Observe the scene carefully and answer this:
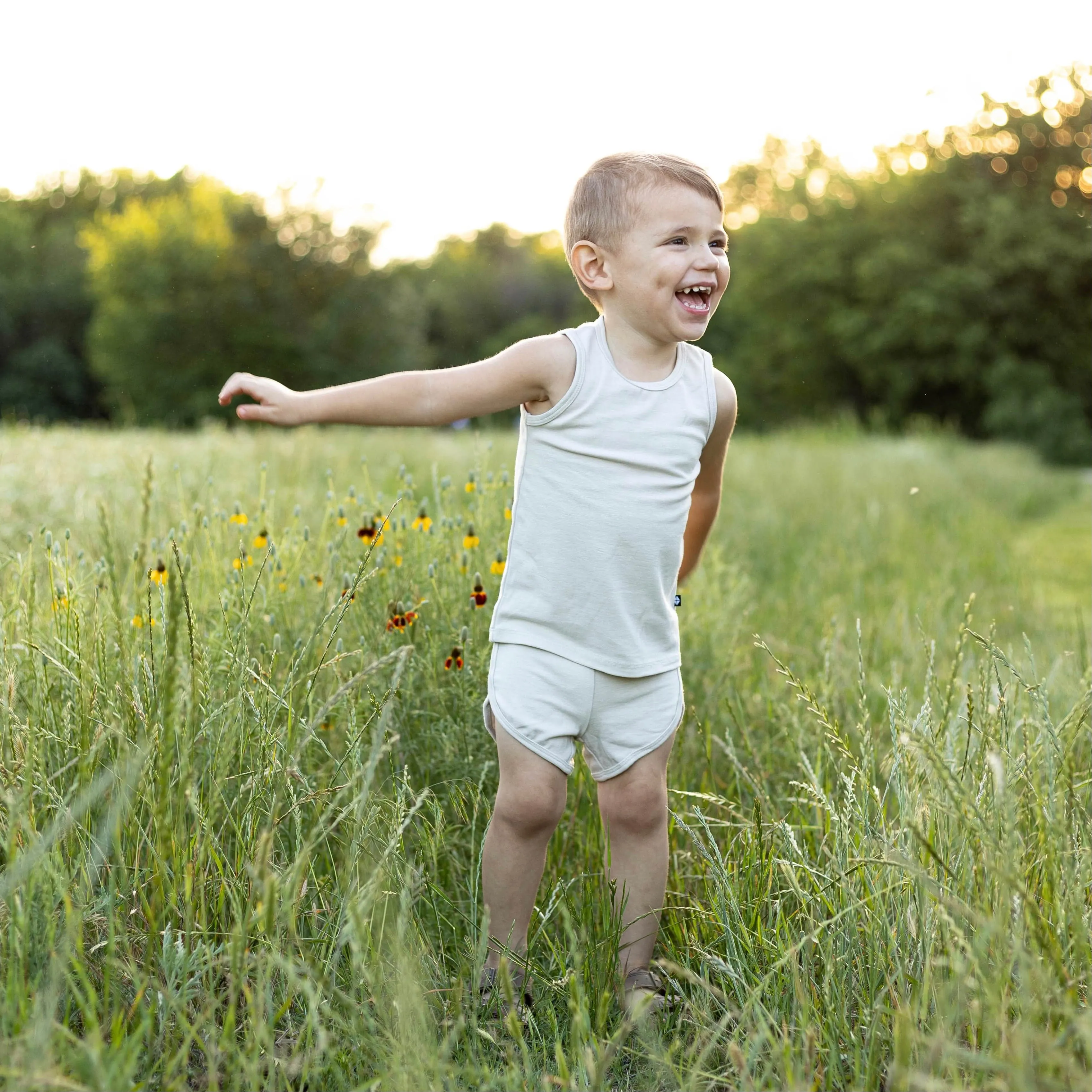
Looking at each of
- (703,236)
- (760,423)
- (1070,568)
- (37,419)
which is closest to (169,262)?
(760,423)

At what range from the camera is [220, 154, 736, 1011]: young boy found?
6.82 ft

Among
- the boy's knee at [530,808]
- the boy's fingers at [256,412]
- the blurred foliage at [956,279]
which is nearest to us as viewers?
the boy's fingers at [256,412]

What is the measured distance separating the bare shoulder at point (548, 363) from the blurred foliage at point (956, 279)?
27.1 meters

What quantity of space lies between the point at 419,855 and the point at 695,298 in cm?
125

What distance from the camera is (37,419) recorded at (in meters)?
13.5

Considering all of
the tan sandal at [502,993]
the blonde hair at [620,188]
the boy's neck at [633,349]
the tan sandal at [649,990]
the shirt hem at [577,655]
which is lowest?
the tan sandal at [649,990]

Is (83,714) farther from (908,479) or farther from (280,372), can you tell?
(280,372)

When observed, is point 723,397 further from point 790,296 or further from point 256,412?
point 790,296

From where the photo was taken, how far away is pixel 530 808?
206 centimetres

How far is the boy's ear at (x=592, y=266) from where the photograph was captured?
219cm

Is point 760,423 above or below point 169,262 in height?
below

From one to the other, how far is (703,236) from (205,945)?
5.07 ft

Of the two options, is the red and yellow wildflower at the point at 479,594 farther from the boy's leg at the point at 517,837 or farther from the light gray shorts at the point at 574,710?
the boy's leg at the point at 517,837

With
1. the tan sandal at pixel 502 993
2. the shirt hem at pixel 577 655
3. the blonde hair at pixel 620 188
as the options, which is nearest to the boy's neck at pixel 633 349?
the blonde hair at pixel 620 188
